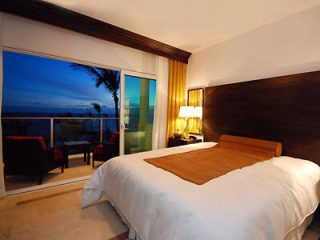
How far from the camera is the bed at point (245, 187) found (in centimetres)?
96

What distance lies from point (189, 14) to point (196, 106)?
1.80 meters

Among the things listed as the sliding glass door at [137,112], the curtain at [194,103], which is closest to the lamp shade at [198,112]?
the curtain at [194,103]

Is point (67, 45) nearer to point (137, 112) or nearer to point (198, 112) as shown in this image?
point (137, 112)

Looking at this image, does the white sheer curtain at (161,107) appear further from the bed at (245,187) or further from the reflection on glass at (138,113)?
the bed at (245,187)

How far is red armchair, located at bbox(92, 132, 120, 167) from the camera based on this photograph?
3.54 meters

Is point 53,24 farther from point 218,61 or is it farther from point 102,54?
point 218,61

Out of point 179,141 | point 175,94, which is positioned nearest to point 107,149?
point 179,141

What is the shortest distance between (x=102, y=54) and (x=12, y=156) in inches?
86.2

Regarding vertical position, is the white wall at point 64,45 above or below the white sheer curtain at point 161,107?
above

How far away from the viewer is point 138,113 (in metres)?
3.60

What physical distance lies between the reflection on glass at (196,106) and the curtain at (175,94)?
194mm

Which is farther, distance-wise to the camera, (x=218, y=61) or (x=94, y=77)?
(x=94, y=77)

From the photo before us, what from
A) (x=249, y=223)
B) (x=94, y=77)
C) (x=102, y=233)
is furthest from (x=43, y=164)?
(x=94, y=77)

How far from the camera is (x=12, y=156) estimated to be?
2582 mm
